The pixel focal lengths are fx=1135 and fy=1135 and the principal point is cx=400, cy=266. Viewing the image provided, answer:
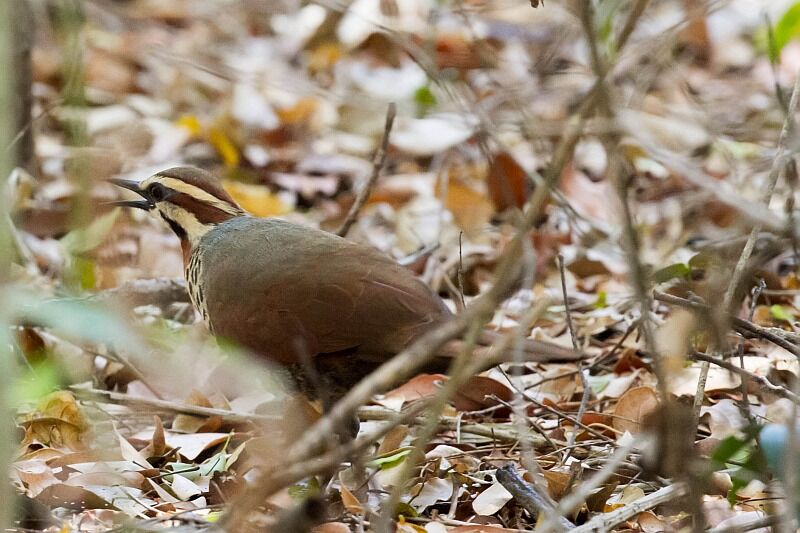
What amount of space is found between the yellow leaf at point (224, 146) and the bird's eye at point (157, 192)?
2107 mm

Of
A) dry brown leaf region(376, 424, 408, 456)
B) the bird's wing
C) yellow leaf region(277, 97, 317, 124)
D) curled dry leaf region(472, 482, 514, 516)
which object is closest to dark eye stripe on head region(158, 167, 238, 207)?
the bird's wing

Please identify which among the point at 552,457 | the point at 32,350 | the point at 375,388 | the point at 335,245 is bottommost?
the point at 32,350

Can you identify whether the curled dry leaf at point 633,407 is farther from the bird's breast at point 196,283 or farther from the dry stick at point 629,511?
the bird's breast at point 196,283

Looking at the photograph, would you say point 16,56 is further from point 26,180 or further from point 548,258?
point 548,258

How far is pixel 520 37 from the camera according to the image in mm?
7621

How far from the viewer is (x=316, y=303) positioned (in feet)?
11.4

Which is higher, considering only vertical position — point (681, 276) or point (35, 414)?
point (681, 276)

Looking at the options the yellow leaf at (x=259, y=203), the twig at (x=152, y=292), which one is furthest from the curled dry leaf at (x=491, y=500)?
the yellow leaf at (x=259, y=203)

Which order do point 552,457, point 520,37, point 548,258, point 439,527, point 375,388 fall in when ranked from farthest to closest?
point 520,37 < point 548,258 < point 552,457 < point 439,527 < point 375,388

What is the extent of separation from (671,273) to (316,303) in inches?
43.5

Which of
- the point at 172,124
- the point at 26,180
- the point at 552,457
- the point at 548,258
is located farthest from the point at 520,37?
the point at 552,457

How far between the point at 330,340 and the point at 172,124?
3.81m

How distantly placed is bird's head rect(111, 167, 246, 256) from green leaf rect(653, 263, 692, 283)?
1635 millimetres

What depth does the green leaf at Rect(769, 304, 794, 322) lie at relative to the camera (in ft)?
13.2
